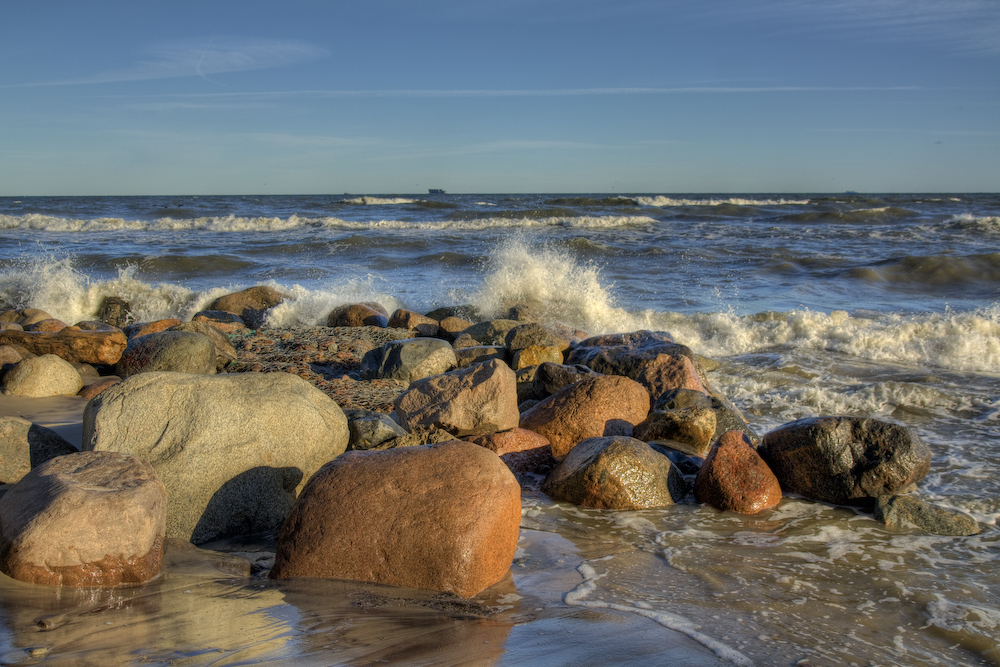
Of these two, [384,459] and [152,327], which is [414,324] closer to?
[152,327]

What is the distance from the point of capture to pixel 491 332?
7.15 metres

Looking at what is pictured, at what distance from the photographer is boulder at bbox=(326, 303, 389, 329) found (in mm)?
8195

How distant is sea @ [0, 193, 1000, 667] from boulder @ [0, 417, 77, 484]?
1.05m

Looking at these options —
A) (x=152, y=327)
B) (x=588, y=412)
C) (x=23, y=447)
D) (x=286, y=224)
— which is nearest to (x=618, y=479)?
(x=588, y=412)

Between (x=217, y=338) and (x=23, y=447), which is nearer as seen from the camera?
(x=23, y=447)

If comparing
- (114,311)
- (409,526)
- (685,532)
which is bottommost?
(685,532)

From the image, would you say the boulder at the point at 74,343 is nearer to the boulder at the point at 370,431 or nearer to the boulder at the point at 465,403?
the boulder at the point at 465,403

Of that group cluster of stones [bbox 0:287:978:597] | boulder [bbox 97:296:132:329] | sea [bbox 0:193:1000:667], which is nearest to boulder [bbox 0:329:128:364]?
cluster of stones [bbox 0:287:978:597]

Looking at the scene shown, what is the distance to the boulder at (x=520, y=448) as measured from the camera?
425 centimetres

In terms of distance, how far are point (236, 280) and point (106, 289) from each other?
2764 mm

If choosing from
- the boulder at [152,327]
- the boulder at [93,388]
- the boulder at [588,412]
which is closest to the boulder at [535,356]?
the boulder at [588,412]

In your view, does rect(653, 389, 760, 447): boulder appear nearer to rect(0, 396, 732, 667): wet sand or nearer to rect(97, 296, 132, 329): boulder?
rect(0, 396, 732, 667): wet sand

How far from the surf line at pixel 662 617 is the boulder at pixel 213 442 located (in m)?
1.45

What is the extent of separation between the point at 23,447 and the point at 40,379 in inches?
84.3
